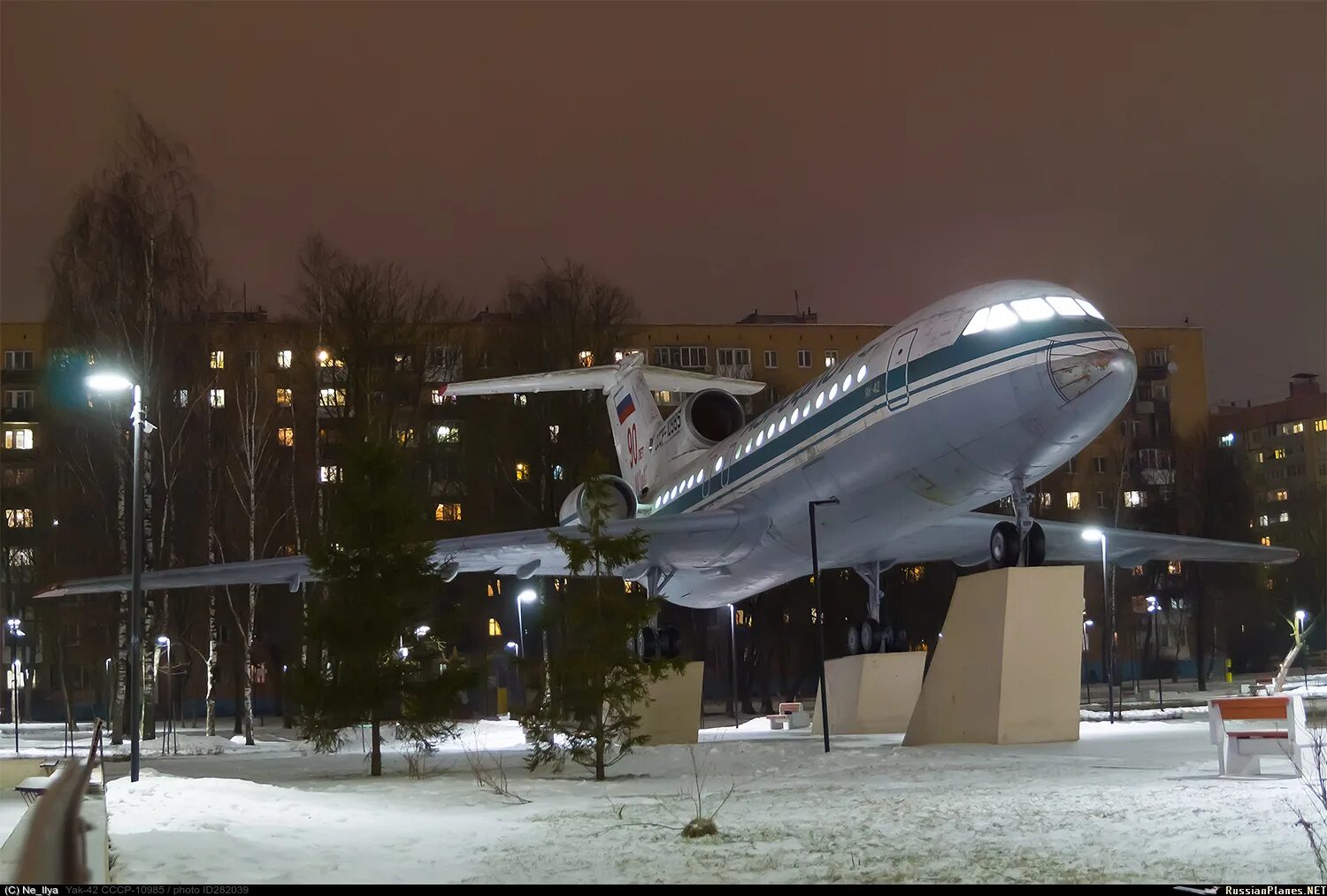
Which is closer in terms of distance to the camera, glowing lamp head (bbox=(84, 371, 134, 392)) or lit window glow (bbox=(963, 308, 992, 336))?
glowing lamp head (bbox=(84, 371, 134, 392))

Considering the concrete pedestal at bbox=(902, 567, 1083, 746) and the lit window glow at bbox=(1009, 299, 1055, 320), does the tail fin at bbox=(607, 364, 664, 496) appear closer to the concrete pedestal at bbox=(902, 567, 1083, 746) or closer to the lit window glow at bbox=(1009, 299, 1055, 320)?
the concrete pedestal at bbox=(902, 567, 1083, 746)

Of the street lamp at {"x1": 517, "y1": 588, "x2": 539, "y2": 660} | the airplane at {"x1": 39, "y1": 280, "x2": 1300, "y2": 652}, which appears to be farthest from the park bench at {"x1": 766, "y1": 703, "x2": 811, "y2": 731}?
the street lamp at {"x1": 517, "y1": 588, "x2": 539, "y2": 660}

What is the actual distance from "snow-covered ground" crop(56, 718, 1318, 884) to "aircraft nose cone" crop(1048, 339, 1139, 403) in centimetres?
436

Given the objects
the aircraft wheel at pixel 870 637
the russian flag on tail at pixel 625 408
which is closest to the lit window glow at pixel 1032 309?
the aircraft wheel at pixel 870 637

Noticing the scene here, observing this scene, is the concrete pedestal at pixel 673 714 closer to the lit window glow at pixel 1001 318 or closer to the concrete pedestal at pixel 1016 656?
the concrete pedestal at pixel 1016 656

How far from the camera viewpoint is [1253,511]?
60094mm

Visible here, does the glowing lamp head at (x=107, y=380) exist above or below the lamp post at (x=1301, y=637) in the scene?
above

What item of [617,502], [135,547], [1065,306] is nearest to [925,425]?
[1065,306]

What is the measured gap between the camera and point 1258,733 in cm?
1238

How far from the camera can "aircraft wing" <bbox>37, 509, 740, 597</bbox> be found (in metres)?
23.7

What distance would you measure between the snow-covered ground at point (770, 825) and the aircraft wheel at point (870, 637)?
8846 mm

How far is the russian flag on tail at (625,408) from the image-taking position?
33000mm

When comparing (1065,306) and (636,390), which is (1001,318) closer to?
(1065,306)

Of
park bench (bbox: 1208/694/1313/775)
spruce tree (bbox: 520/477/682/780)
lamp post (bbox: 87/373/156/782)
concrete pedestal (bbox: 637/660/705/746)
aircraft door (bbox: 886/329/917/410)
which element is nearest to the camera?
park bench (bbox: 1208/694/1313/775)
